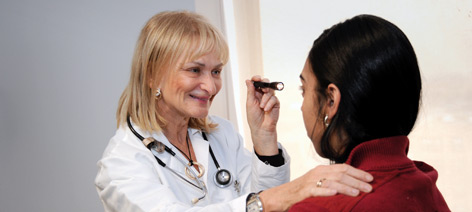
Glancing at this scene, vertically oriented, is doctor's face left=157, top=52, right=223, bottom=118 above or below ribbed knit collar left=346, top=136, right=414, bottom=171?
above

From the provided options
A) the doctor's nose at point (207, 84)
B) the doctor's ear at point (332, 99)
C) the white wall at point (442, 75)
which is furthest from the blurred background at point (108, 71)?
the doctor's ear at point (332, 99)

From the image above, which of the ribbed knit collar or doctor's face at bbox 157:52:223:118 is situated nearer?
the ribbed knit collar

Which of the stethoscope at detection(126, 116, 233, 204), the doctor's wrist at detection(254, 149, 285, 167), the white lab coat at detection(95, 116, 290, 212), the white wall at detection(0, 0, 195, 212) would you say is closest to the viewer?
the white lab coat at detection(95, 116, 290, 212)

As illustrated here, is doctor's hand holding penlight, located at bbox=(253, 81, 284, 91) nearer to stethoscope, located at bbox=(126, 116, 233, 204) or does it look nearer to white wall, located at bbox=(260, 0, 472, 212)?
stethoscope, located at bbox=(126, 116, 233, 204)

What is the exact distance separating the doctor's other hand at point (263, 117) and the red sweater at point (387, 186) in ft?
1.96

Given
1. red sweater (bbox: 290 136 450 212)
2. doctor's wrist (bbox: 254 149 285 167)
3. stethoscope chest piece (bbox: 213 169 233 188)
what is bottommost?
stethoscope chest piece (bbox: 213 169 233 188)

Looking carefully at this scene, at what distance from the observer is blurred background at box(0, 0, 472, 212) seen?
2189 millimetres

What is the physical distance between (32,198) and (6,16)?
35.7 inches

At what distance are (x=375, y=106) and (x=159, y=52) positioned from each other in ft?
2.64

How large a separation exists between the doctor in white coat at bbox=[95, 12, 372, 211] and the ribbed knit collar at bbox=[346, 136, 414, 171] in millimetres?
596

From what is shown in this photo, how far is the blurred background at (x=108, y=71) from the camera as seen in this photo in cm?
219

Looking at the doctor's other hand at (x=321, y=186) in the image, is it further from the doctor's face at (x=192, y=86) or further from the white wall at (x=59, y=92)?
the white wall at (x=59, y=92)

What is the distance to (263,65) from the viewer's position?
2514 millimetres

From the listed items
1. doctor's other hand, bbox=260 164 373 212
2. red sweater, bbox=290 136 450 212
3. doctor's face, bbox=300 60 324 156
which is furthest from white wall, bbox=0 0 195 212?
red sweater, bbox=290 136 450 212
